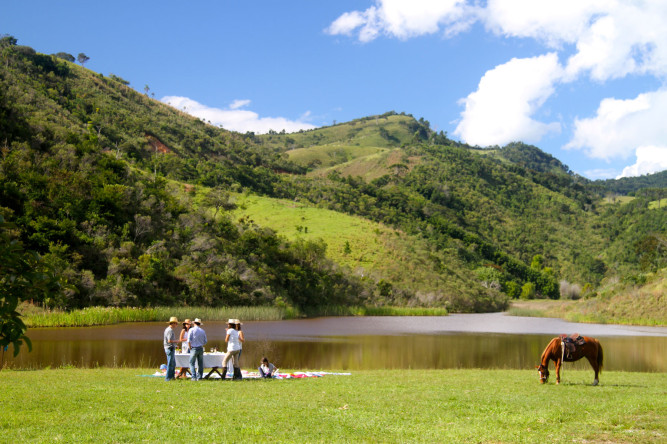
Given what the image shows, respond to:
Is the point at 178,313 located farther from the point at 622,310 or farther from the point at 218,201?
the point at 622,310

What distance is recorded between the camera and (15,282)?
15.0 feet

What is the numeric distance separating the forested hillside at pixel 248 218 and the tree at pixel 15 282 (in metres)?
0.23

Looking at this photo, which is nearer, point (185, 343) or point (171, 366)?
point (171, 366)

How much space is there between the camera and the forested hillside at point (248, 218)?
51.1 metres

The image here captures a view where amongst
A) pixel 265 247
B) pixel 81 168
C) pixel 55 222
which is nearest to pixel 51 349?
pixel 55 222

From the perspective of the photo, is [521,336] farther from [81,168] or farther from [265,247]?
[81,168]

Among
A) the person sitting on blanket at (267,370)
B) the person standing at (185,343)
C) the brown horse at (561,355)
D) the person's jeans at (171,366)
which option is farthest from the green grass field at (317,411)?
the person standing at (185,343)

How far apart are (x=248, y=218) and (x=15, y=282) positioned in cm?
8067

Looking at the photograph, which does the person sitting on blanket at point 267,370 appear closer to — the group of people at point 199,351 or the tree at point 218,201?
the group of people at point 199,351

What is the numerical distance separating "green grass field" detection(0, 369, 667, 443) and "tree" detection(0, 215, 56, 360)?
3925mm

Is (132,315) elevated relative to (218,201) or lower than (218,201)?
lower

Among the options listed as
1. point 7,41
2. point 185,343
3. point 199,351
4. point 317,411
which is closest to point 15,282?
point 317,411

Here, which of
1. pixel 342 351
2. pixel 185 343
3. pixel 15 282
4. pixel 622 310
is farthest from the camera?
pixel 622 310

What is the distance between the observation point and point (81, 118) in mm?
90812
